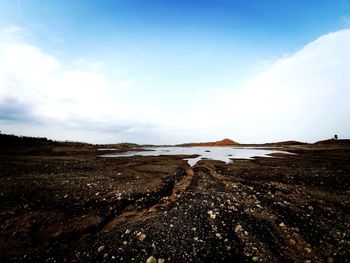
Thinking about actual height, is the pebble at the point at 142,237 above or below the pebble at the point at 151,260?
above

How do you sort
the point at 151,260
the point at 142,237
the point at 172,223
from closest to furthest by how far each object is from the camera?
1. the point at 151,260
2. the point at 142,237
3. the point at 172,223

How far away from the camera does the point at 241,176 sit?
1573cm

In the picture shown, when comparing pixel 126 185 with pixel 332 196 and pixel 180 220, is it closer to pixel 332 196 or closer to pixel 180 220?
pixel 180 220

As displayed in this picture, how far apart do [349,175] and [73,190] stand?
64.4 feet

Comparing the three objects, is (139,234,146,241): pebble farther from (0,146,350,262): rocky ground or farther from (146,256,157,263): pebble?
(146,256,157,263): pebble

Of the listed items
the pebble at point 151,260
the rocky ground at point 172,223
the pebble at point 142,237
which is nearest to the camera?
the pebble at point 151,260

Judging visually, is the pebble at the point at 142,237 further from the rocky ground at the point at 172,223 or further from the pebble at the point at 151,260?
the pebble at the point at 151,260

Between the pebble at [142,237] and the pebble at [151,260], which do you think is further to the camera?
the pebble at [142,237]

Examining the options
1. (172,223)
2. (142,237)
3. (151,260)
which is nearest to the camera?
(151,260)

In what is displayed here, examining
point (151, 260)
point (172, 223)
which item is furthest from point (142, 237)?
point (172, 223)

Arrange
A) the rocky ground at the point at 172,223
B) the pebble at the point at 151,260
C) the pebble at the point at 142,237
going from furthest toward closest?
1. the pebble at the point at 142,237
2. the rocky ground at the point at 172,223
3. the pebble at the point at 151,260

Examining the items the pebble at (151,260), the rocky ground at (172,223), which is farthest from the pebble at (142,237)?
the pebble at (151,260)

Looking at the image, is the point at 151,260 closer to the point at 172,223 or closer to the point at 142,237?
the point at 142,237

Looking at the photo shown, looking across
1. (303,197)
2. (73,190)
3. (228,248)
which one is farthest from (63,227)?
(303,197)
